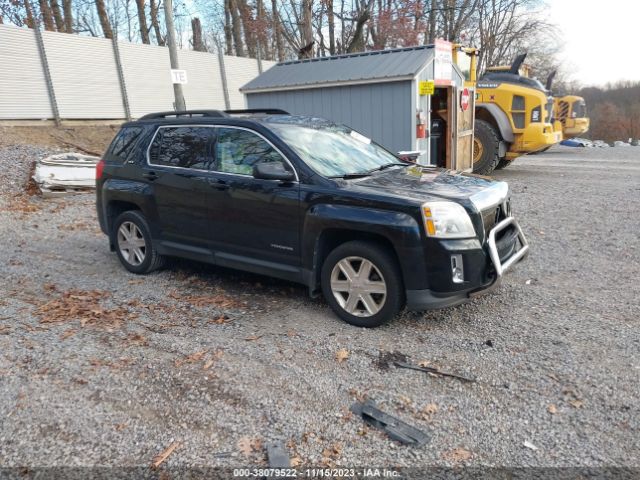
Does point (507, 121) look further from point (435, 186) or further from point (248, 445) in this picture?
point (248, 445)

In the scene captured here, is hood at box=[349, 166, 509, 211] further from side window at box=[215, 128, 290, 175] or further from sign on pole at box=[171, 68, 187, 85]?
sign on pole at box=[171, 68, 187, 85]

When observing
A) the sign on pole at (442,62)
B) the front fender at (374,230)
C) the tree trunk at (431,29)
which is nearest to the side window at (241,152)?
the front fender at (374,230)

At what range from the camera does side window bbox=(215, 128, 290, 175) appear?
472cm

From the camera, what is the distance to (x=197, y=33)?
111 feet

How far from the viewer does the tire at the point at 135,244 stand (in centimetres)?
574

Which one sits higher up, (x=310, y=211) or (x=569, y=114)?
(x=310, y=211)

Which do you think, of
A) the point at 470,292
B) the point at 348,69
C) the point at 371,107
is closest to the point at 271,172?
the point at 470,292

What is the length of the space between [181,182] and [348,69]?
6.83 metres

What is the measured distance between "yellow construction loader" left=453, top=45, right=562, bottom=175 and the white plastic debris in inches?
359

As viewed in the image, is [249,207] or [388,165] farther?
[388,165]

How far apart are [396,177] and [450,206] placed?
0.84 metres

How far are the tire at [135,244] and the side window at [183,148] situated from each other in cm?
72

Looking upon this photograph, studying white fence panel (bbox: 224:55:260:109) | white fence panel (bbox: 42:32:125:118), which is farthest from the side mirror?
white fence panel (bbox: 224:55:260:109)

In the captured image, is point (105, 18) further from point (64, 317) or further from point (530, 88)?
point (64, 317)
